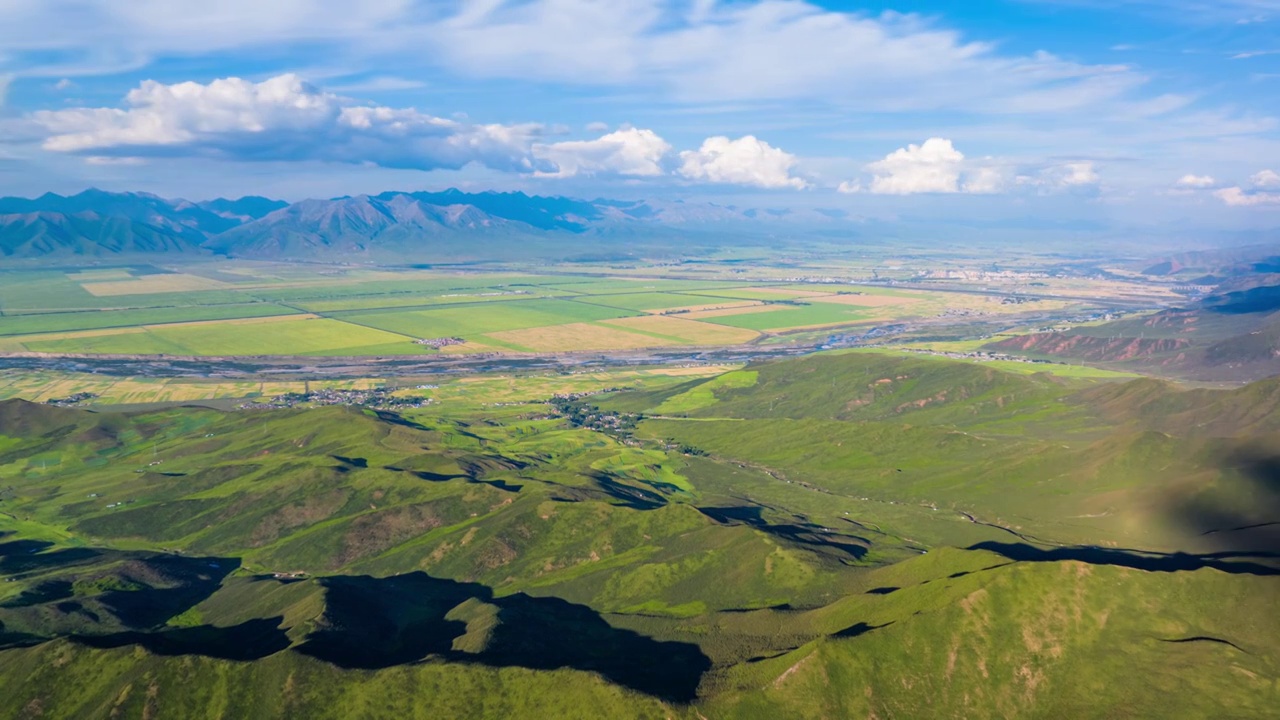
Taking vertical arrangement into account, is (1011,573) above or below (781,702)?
above

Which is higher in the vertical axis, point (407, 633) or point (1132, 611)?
point (1132, 611)

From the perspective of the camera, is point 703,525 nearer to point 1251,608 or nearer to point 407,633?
point 407,633

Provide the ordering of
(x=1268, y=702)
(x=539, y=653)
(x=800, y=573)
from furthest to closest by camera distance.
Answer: (x=800, y=573)
(x=539, y=653)
(x=1268, y=702)

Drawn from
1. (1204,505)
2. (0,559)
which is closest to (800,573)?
(1204,505)

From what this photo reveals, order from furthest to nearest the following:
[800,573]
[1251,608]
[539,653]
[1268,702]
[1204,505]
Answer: [1204,505] → [800,573] → [539,653] → [1251,608] → [1268,702]

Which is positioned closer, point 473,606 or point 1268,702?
point 1268,702

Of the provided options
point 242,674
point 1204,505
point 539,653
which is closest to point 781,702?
point 539,653

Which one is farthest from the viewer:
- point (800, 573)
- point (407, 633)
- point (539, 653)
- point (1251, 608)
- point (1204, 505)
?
point (1204, 505)

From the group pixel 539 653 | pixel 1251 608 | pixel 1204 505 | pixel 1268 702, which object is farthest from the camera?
pixel 1204 505

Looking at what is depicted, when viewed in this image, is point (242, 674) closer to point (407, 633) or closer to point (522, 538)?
point (407, 633)

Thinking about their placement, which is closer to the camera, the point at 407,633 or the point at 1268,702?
the point at 1268,702
